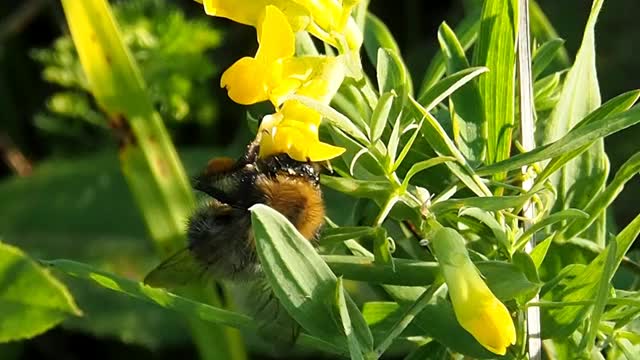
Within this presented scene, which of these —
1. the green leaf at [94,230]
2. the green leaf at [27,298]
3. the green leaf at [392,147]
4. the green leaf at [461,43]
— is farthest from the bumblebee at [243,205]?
the green leaf at [94,230]

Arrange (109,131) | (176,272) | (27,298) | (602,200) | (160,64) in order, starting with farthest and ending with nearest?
(160,64), (109,131), (27,298), (176,272), (602,200)

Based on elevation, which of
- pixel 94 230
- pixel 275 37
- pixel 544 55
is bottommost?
pixel 94 230

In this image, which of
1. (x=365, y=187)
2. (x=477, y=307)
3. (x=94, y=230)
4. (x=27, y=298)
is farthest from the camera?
(x=94, y=230)

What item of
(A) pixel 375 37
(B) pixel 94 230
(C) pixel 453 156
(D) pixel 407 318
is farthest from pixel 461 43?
(B) pixel 94 230

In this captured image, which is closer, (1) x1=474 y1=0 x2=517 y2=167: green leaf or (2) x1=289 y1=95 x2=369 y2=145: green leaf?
(2) x1=289 y1=95 x2=369 y2=145: green leaf

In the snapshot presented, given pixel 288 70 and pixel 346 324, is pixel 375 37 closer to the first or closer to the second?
pixel 288 70

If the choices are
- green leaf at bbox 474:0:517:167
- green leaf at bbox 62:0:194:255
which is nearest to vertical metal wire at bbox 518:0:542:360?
green leaf at bbox 474:0:517:167

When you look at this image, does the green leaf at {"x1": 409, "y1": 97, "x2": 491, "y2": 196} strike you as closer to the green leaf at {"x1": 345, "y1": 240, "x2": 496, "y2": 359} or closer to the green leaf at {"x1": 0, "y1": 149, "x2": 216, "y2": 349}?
the green leaf at {"x1": 345, "y1": 240, "x2": 496, "y2": 359}
